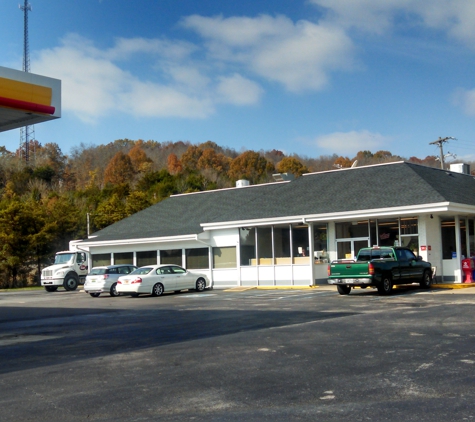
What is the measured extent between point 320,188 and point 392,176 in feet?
13.3

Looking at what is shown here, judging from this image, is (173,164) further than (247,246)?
Yes

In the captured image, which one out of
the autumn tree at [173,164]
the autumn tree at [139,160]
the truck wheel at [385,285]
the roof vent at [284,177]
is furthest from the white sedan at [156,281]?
the autumn tree at [173,164]

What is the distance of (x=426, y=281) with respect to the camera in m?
25.0

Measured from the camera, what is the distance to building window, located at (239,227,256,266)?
3197cm

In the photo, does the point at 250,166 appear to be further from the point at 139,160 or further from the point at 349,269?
the point at 349,269

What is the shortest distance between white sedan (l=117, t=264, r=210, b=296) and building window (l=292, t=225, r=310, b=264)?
5191mm

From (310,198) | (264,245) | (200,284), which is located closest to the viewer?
(200,284)

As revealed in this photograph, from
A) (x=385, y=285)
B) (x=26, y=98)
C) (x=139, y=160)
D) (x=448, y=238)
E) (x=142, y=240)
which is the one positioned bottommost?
(x=385, y=285)

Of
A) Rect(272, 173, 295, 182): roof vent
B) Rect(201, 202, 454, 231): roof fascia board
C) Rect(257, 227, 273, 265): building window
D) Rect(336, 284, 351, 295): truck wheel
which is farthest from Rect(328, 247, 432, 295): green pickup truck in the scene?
Rect(272, 173, 295, 182): roof vent

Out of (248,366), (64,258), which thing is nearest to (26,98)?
(248,366)

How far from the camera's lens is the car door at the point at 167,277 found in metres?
28.3

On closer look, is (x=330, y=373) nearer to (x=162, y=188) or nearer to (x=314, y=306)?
(x=314, y=306)

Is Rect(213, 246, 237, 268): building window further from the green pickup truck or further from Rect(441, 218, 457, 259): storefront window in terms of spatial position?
Rect(441, 218, 457, 259): storefront window

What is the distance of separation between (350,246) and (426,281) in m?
5.35
